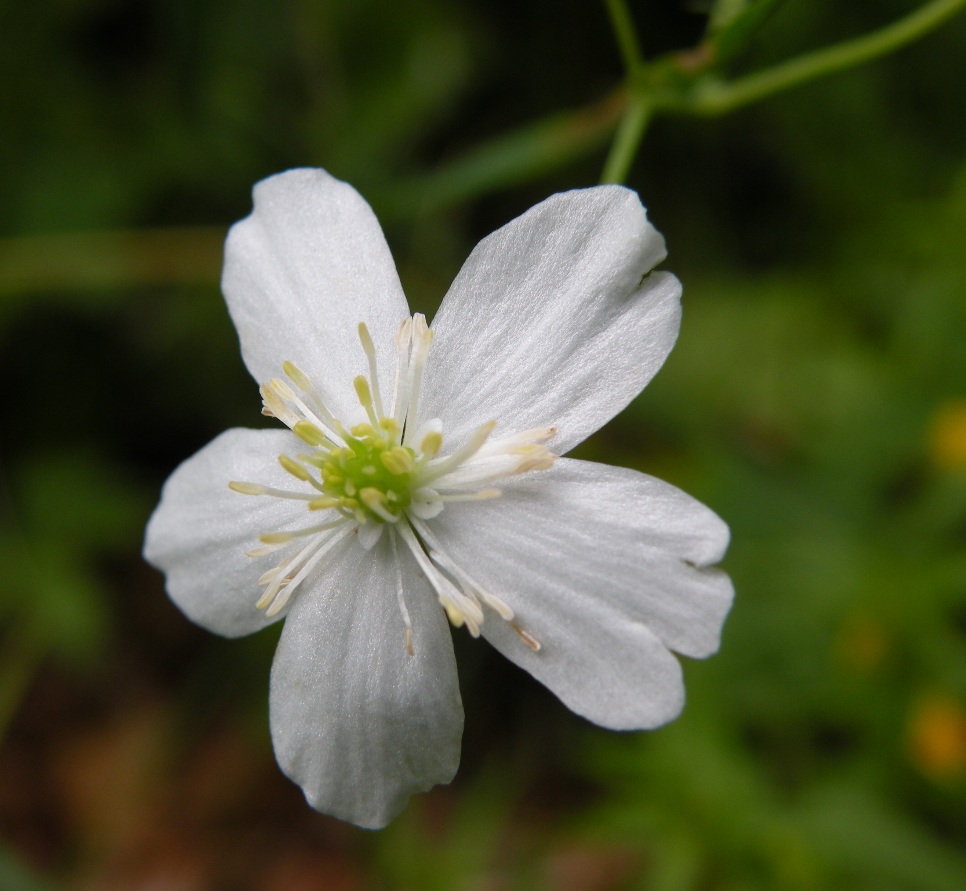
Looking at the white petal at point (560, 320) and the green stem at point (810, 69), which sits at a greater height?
the green stem at point (810, 69)

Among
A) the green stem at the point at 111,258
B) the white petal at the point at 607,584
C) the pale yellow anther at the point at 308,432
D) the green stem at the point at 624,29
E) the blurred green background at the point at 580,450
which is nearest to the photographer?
the white petal at the point at 607,584

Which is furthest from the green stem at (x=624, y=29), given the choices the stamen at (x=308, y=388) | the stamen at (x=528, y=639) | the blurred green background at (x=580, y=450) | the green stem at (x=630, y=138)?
the stamen at (x=528, y=639)

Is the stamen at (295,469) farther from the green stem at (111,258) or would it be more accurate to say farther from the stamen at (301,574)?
the green stem at (111,258)

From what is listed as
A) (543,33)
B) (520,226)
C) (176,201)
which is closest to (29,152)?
(176,201)

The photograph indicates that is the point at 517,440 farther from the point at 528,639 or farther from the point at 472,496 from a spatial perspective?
the point at 528,639

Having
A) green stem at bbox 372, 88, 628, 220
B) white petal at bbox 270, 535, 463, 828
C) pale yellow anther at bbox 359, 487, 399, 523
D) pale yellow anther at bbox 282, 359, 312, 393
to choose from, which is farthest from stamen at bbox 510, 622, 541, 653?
green stem at bbox 372, 88, 628, 220

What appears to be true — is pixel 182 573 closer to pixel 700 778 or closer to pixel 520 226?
pixel 520 226

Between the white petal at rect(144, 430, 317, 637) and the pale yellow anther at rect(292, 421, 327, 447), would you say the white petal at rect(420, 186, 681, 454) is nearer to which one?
the pale yellow anther at rect(292, 421, 327, 447)
